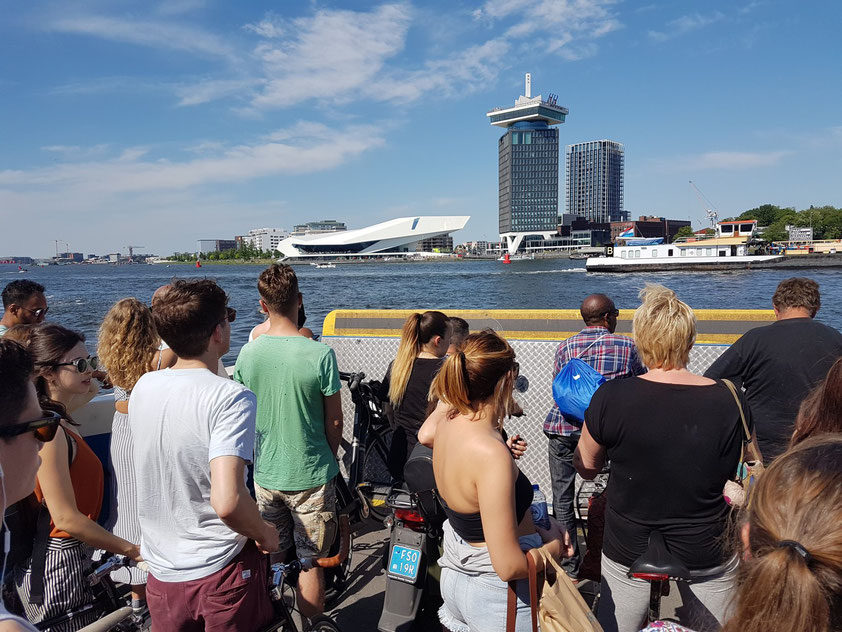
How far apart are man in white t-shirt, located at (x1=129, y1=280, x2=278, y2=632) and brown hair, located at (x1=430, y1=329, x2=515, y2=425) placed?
0.67 meters

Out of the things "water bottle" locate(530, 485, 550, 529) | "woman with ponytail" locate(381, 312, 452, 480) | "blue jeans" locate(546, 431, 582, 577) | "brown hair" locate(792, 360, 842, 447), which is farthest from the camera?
"blue jeans" locate(546, 431, 582, 577)

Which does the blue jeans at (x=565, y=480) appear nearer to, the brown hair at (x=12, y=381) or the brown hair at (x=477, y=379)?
the brown hair at (x=477, y=379)

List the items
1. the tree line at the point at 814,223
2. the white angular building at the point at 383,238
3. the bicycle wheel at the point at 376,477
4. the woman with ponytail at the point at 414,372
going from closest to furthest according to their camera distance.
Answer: the woman with ponytail at the point at 414,372
the bicycle wheel at the point at 376,477
the tree line at the point at 814,223
the white angular building at the point at 383,238

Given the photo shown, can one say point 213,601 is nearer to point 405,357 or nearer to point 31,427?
point 31,427

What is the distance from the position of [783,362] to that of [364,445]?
2679mm

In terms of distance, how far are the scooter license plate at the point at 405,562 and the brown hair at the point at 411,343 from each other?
0.87 m

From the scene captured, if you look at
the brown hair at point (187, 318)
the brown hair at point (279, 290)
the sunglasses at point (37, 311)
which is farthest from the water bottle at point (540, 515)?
the sunglasses at point (37, 311)

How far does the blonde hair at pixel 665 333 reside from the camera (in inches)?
80.3

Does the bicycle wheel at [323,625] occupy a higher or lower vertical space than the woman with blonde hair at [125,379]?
lower

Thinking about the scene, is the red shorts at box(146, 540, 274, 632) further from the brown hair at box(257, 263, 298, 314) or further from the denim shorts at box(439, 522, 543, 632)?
the brown hair at box(257, 263, 298, 314)

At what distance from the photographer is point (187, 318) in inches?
74.4

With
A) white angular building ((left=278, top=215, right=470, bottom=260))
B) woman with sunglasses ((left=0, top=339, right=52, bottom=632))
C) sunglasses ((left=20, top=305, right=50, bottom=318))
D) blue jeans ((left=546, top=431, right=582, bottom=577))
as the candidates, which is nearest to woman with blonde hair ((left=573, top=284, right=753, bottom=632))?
blue jeans ((left=546, top=431, right=582, bottom=577))

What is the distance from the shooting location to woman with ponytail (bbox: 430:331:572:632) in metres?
1.70

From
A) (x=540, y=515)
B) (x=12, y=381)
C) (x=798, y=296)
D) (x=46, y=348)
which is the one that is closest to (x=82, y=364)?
(x=46, y=348)
